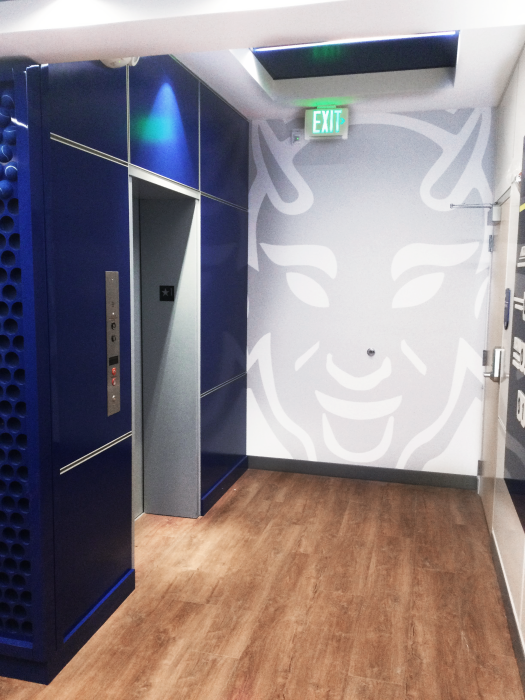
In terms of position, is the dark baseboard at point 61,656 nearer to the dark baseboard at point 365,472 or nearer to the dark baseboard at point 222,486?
the dark baseboard at point 222,486

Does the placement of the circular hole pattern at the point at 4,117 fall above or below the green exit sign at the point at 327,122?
below

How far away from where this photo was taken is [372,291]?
4809 millimetres

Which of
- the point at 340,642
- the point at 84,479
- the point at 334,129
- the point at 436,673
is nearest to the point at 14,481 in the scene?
the point at 84,479

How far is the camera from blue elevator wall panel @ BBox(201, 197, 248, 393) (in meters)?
4.07

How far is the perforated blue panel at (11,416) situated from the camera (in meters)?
2.25

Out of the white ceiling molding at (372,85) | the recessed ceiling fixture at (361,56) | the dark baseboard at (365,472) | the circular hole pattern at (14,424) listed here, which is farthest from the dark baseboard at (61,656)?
the recessed ceiling fixture at (361,56)

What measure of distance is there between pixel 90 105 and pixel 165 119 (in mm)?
836

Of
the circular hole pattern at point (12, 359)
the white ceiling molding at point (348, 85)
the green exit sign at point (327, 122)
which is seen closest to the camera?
the circular hole pattern at point (12, 359)

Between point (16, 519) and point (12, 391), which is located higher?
point (12, 391)

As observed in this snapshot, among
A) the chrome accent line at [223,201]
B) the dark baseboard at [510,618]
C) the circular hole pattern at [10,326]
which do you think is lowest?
the dark baseboard at [510,618]

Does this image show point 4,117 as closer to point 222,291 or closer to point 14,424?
point 14,424

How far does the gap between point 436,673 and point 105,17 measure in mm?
2709

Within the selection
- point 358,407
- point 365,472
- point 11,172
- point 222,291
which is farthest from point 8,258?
point 365,472

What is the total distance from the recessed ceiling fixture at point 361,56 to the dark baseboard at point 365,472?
2971 mm
